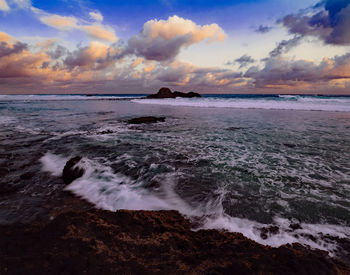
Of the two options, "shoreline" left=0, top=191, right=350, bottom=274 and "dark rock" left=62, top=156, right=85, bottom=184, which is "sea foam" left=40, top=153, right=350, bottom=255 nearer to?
"dark rock" left=62, top=156, right=85, bottom=184

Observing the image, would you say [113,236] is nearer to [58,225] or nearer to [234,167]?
[58,225]

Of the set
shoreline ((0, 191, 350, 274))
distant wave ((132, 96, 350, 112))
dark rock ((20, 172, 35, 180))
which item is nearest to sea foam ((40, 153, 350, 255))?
shoreline ((0, 191, 350, 274))

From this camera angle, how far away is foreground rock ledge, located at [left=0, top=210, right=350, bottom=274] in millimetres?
1832

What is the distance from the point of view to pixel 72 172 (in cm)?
442

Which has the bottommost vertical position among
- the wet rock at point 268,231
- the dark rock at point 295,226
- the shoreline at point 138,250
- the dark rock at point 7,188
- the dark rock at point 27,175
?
the dark rock at point 27,175

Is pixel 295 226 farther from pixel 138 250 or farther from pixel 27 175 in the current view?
pixel 27 175

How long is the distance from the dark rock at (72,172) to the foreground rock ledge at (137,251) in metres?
1.68

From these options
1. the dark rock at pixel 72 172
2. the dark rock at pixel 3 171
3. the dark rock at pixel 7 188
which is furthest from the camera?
the dark rock at pixel 3 171

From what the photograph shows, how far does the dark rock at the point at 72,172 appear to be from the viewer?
4.30m

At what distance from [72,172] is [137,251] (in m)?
3.11

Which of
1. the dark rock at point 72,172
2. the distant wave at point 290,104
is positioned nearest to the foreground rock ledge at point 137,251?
the dark rock at point 72,172

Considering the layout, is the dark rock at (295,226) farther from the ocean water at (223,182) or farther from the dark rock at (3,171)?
the dark rock at (3,171)

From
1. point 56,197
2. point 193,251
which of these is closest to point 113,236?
point 193,251

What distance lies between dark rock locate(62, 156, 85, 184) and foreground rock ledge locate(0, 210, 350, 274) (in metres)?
1.68
